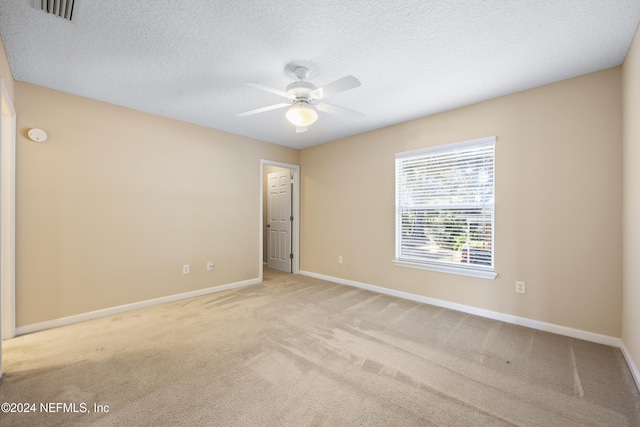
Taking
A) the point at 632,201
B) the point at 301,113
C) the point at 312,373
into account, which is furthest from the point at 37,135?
the point at 632,201

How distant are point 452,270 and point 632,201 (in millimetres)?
1697

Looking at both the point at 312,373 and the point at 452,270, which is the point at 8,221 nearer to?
the point at 312,373

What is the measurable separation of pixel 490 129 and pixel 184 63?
10.7 ft

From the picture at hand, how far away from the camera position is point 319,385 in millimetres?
1891

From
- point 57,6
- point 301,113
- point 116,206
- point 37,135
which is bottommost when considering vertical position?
point 116,206

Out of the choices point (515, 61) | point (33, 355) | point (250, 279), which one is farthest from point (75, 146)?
point (515, 61)

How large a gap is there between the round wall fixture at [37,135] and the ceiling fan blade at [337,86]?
282cm

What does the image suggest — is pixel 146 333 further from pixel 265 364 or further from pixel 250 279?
pixel 250 279

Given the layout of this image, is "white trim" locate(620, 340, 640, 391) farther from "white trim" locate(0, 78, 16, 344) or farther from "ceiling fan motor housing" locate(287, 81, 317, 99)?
"white trim" locate(0, 78, 16, 344)

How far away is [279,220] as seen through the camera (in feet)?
18.7

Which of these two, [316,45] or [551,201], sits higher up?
[316,45]

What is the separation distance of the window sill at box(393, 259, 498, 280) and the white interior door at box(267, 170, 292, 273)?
240 cm

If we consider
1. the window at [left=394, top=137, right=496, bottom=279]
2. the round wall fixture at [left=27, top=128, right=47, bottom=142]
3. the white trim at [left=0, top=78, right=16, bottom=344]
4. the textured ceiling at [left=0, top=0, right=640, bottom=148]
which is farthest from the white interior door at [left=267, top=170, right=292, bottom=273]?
the white trim at [left=0, top=78, right=16, bottom=344]

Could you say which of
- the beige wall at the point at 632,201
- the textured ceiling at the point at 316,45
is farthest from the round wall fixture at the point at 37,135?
the beige wall at the point at 632,201
